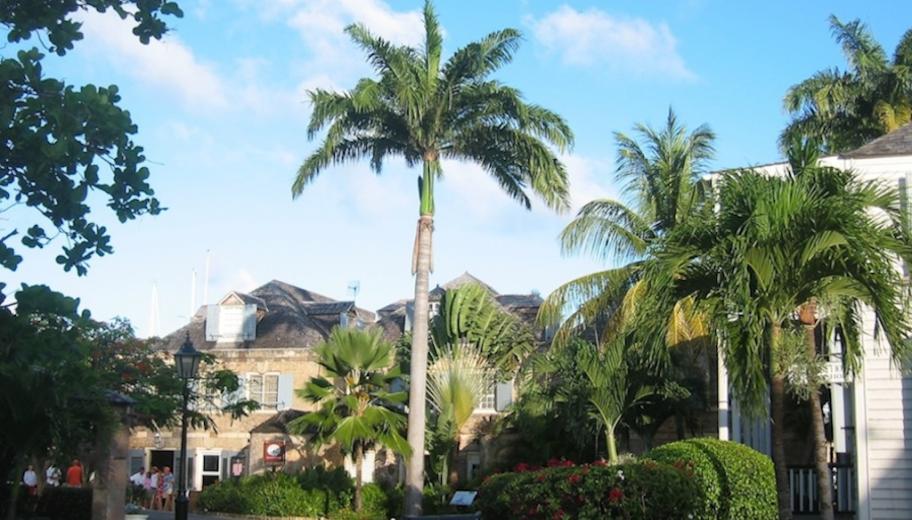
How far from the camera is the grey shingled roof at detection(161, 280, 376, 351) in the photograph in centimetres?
4175

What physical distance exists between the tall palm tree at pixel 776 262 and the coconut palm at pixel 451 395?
19.1 meters

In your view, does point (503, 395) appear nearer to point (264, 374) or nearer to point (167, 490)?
point (264, 374)

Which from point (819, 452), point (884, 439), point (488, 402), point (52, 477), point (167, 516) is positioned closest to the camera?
point (819, 452)

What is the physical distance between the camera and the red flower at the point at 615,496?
44.3 ft

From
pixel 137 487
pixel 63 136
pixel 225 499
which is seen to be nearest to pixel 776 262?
pixel 63 136

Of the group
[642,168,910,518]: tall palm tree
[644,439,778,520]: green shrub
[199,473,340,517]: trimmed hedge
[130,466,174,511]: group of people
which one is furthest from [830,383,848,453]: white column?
[130,466,174,511]: group of people

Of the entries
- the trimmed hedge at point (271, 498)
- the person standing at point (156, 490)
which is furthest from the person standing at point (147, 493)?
the trimmed hedge at point (271, 498)

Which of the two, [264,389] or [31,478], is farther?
[264,389]

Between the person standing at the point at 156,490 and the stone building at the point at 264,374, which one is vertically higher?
the stone building at the point at 264,374

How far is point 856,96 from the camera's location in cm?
3497

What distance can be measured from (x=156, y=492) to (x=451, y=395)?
10.4 m

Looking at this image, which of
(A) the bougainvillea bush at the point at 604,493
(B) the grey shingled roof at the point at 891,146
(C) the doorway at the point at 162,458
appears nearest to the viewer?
(A) the bougainvillea bush at the point at 604,493

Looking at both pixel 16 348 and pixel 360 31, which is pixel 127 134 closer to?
pixel 16 348

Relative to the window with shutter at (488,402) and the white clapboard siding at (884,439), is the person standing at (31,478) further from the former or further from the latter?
the white clapboard siding at (884,439)
